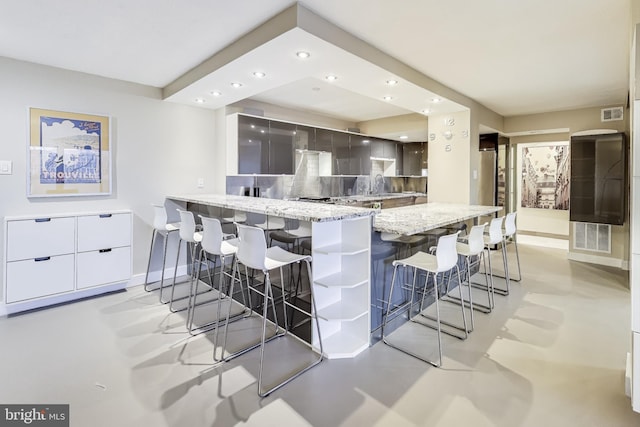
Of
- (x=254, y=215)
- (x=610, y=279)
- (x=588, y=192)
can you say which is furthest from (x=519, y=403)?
(x=588, y=192)

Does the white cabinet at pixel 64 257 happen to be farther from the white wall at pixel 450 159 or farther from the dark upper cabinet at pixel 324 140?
the white wall at pixel 450 159

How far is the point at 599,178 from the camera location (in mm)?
4730

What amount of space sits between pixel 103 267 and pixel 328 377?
2.79 metres

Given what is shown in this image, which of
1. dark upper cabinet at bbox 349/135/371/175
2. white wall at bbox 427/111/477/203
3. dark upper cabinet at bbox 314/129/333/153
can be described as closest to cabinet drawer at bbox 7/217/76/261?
dark upper cabinet at bbox 314/129/333/153

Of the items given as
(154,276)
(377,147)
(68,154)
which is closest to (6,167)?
Result: (68,154)

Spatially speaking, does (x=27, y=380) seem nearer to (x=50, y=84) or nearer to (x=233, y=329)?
(x=233, y=329)

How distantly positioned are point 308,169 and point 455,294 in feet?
10.4

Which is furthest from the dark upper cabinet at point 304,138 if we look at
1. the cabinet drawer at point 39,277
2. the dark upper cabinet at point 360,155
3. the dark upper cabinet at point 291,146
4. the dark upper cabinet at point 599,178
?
the dark upper cabinet at point 599,178

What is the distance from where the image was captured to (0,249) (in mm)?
3066

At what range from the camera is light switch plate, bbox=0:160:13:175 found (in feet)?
9.95

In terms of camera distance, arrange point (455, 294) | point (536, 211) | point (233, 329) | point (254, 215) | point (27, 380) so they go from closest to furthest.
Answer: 1. point (27, 380)
2. point (233, 329)
3. point (254, 215)
4. point (455, 294)
5. point (536, 211)

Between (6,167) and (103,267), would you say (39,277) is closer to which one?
(103,267)

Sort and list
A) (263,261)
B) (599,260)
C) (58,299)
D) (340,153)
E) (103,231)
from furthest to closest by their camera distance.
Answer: (340,153)
(599,260)
(103,231)
(58,299)
(263,261)

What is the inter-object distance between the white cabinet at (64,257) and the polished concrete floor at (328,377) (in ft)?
0.85
